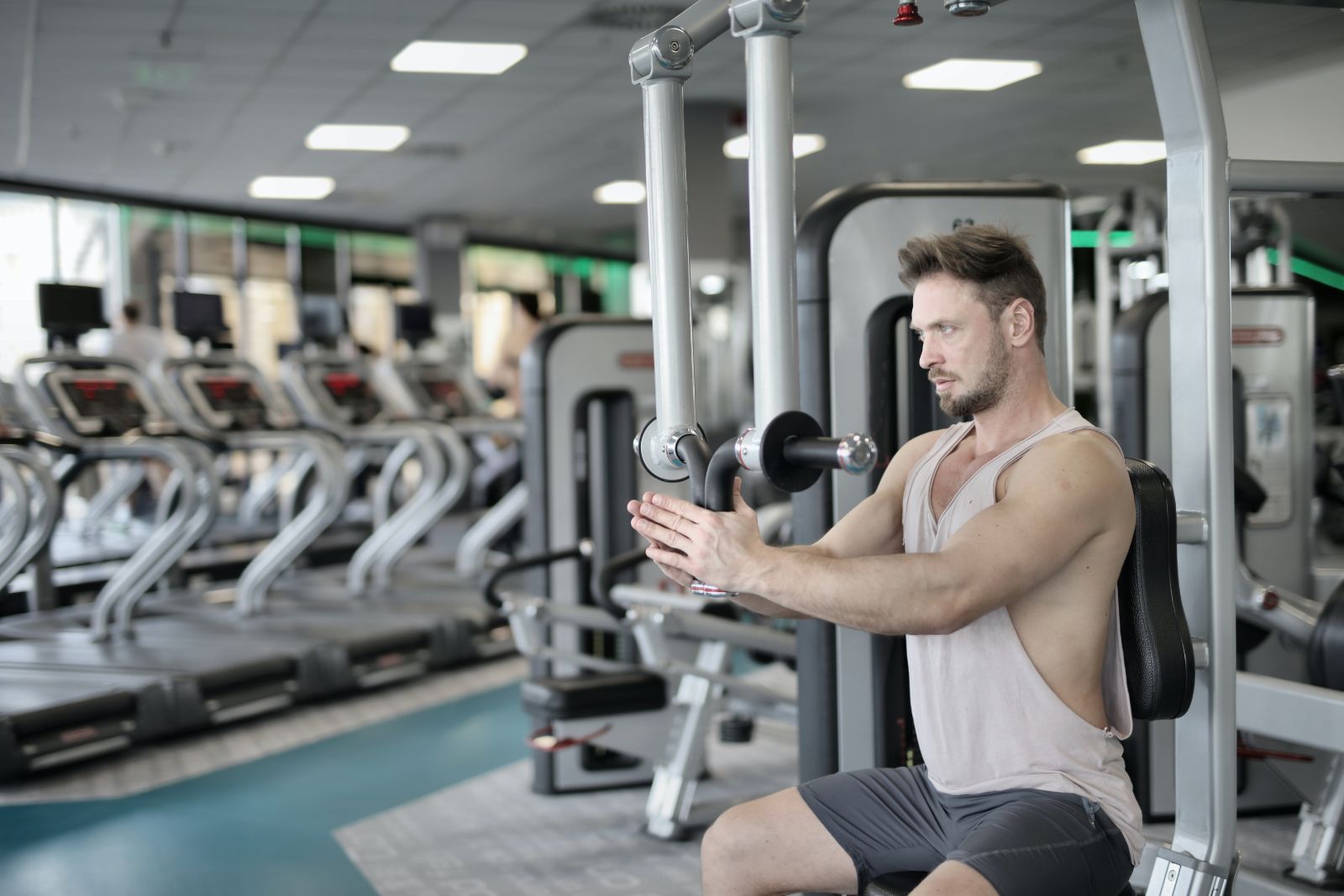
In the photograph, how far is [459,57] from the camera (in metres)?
7.03

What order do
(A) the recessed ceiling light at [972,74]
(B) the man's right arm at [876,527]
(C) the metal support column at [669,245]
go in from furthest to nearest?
1. (A) the recessed ceiling light at [972,74]
2. (B) the man's right arm at [876,527]
3. (C) the metal support column at [669,245]

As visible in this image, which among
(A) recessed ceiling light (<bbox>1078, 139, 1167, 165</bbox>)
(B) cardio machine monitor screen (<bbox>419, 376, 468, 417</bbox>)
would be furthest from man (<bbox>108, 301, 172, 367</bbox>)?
(A) recessed ceiling light (<bbox>1078, 139, 1167, 165</bbox>)

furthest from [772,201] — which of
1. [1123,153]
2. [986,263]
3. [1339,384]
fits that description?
[1123,153]

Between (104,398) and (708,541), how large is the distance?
5.08 m

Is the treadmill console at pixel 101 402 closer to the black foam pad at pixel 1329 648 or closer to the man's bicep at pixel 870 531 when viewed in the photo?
the man's bicep at pixel 870 531

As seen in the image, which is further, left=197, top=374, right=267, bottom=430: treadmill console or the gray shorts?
left=197, top=374, right=267, bottom=430: treadmill console

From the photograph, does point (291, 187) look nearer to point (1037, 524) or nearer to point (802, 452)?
point (1037, 524)

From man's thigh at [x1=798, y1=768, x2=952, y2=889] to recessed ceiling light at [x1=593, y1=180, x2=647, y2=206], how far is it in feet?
32.3

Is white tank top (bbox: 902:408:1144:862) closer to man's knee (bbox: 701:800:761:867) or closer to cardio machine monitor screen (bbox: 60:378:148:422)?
man's knee (bbox: 701:800:761:867)

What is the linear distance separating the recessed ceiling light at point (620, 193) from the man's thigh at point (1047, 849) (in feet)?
33.0

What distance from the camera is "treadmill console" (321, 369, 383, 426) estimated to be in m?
7.07

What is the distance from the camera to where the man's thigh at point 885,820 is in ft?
5.58

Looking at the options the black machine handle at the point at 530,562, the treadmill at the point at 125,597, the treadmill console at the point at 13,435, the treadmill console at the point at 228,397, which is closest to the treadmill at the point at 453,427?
the treadmill console at the point at 228,397

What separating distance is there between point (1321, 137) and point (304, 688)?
421cm
